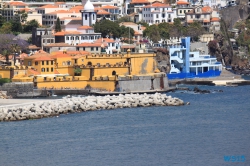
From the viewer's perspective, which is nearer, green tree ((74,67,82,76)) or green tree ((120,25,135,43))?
green tree ((74,67,82,76))

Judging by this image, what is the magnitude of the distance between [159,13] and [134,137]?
5229 cm

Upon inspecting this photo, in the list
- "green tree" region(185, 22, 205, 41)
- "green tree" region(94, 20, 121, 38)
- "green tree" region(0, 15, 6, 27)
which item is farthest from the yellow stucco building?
"green tree" region(185, 22, 205, 41)

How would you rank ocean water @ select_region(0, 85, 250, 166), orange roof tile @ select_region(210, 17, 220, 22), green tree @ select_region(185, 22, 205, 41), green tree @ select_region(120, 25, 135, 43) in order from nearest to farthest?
ocean water @ select_region(0, 85, 250, 166), green tree @ select_region(120, 25, 135, 43), green tree @ select_region(185, 22, 205, 41), orange roof tile @ select_region(210, 17, 220, 22)

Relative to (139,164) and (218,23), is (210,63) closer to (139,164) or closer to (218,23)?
(218,23)

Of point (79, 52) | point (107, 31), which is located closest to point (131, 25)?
point (107, 31)

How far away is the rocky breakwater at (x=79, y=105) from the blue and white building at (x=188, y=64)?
1915 cm

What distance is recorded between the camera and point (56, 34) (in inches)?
3255

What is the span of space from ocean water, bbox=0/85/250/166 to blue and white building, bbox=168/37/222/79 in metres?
19.9

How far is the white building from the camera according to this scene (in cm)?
9819

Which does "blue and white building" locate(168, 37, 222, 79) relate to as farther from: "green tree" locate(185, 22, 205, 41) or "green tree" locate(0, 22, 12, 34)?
"green tree" locate(0, 22, 12, 34)

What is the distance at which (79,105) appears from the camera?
55.9 meters

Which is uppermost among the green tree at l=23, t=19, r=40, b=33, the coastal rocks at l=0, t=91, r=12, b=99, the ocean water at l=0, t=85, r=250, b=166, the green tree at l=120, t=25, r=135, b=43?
the green tree at l=23, t=19, r=40, b=33

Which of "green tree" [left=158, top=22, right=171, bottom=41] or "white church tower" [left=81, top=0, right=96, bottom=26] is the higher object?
"white church tower" [left=81, top=0, right=96, bottom=26]

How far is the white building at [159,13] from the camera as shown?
98188 millimetres
